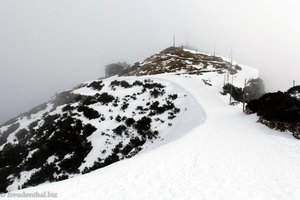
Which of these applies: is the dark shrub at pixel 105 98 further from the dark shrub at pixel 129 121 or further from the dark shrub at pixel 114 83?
the dark shrub at pixel 129 121

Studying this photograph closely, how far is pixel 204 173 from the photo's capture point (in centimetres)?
1422

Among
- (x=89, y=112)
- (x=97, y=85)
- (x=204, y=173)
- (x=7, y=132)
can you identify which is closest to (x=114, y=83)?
(x=97, y=85)

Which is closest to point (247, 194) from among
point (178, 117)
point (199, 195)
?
point (199, 195)

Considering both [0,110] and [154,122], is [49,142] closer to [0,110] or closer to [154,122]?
[154,122]

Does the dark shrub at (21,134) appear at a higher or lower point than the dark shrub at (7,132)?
higher

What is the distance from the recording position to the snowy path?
38.6 feet

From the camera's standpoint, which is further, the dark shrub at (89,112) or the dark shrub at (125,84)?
the dark shrub at (125,84)

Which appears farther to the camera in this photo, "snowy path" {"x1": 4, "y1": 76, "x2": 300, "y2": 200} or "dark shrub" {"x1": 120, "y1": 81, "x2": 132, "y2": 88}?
"dark shrub" {"x1": 120, "y1": 81, "x2": 132, "y2": 88}

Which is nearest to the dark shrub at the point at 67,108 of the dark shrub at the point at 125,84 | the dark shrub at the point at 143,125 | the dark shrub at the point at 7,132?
the dark shrub at the point at 7,132

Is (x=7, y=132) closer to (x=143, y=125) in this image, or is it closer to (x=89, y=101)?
(x=89, y=101)

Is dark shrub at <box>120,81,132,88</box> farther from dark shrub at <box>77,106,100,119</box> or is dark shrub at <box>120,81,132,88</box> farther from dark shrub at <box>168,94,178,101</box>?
dark shrub at <box>77,106,100,119</box>

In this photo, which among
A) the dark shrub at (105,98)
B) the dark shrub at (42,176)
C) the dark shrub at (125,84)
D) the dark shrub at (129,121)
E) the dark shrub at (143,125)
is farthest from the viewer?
the dark shrub at (125,84)

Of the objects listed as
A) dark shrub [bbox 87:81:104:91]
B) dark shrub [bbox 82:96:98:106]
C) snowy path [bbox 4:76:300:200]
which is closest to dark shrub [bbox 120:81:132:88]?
dark shrub [bbox 87:81:104:91]

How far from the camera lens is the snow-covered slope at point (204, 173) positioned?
38.8 ft
